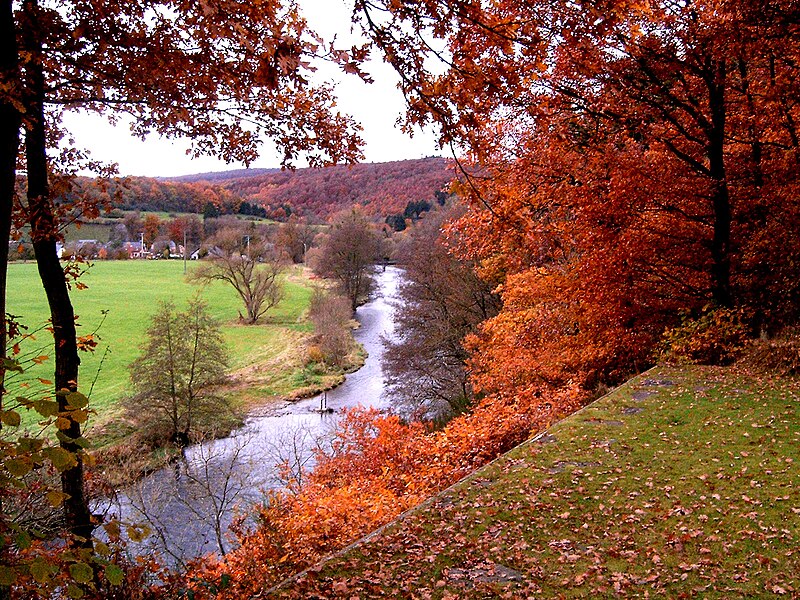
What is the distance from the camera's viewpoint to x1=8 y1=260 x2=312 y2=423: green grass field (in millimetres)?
25953

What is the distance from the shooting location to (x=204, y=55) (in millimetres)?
4105

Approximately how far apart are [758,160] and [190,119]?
9.82 metres

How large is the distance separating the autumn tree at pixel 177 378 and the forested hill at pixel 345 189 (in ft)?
178

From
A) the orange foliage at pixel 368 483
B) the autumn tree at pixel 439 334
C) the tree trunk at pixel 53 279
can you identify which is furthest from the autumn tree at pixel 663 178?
the autumn tree at pixel 439 334

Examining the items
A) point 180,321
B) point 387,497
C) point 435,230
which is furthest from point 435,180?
point 387,497

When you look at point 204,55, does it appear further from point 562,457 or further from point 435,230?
point 435,230

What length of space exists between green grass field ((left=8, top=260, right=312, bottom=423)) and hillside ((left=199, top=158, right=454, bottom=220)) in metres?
26.7

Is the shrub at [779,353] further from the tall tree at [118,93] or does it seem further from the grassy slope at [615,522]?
the tall tree at [118,93]

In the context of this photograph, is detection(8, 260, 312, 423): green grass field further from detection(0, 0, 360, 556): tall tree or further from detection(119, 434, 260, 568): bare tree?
detection(0, 0, 360, 556): tall tree

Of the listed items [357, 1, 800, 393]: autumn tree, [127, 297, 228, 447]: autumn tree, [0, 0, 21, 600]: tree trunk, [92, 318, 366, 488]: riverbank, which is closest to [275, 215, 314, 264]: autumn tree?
[92, 318, 366, 488]: riverbank

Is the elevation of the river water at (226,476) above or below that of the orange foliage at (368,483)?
below

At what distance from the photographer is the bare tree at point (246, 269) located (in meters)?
38.5

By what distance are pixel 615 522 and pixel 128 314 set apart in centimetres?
3720

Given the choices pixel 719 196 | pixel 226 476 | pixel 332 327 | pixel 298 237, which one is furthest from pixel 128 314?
pixel 719 196
